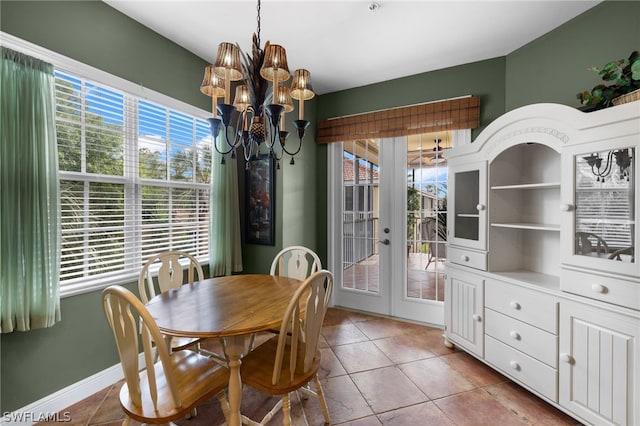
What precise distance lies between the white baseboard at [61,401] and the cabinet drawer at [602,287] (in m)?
3.28

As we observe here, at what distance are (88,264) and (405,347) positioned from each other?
2.78 meters

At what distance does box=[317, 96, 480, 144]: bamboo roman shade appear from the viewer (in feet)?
9.70

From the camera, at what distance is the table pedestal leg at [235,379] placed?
4.63 feet

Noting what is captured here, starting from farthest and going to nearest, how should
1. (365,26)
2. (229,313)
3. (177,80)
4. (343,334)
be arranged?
(343,334), (177,80), (365,26), (229,313)

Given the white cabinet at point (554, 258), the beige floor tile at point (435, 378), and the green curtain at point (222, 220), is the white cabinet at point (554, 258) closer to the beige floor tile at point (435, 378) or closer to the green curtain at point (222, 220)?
the beige floor tile at point (435, 378)

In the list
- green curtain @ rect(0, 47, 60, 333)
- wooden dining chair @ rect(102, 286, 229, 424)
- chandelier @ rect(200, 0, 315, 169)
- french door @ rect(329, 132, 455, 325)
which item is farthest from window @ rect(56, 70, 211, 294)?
french door @ rect(329, 132, 455, 325)

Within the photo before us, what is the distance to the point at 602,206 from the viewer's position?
1661 mm

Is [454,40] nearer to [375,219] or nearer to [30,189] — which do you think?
[375,219]

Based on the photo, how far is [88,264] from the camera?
208 centimetres

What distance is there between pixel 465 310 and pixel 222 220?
2.55 meters

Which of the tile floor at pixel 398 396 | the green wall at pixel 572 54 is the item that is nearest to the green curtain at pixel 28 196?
the tile floor at pixel 398 396

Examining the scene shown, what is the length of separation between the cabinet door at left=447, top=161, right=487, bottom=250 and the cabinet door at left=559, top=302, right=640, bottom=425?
79 centimetres

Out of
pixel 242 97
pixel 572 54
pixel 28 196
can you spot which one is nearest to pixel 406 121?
pixel 572 54

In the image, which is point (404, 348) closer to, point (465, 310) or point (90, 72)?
point (465, 310)
